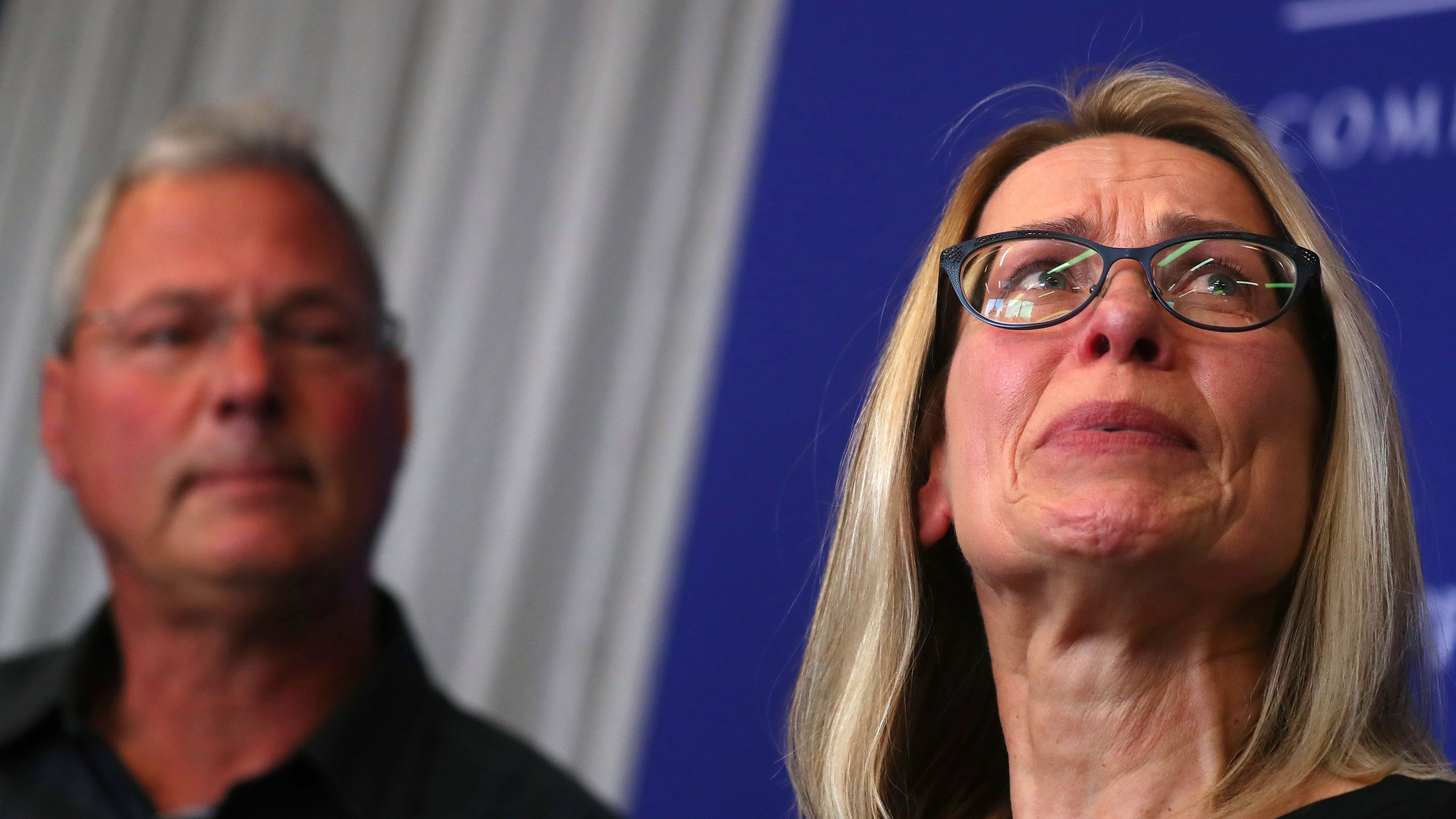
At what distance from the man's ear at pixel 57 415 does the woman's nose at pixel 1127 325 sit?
4.89ft

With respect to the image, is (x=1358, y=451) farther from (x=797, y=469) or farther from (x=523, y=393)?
(x=523, y=393)

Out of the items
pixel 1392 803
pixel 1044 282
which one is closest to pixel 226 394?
pixel 1044 282

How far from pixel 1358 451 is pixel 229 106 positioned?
1731 mm

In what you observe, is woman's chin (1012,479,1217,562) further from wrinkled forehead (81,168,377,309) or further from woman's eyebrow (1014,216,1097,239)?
wrinkled forehead (81,168,377,309)

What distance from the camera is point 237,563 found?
71.7 inches

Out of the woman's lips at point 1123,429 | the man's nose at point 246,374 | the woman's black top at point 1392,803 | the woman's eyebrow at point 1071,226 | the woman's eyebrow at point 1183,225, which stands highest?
the woman's eyebrow at point 1183,225

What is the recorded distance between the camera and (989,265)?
4.01 feet

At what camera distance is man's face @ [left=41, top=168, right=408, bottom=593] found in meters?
1.85

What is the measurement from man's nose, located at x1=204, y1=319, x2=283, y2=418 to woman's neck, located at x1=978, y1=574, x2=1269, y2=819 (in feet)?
3.61

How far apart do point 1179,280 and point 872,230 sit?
100 cm

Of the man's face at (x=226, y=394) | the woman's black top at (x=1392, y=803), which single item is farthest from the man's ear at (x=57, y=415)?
the woman's black top at (x=1392, y=803)

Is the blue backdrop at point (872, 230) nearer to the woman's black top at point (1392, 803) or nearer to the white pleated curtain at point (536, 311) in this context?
the white pleated curtain at point (536, 311)

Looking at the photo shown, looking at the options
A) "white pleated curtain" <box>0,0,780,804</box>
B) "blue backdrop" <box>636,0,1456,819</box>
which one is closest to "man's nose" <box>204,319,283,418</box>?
"blue backdrop" <box>636,0,1456,819</box>

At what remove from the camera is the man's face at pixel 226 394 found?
185 centimetres
